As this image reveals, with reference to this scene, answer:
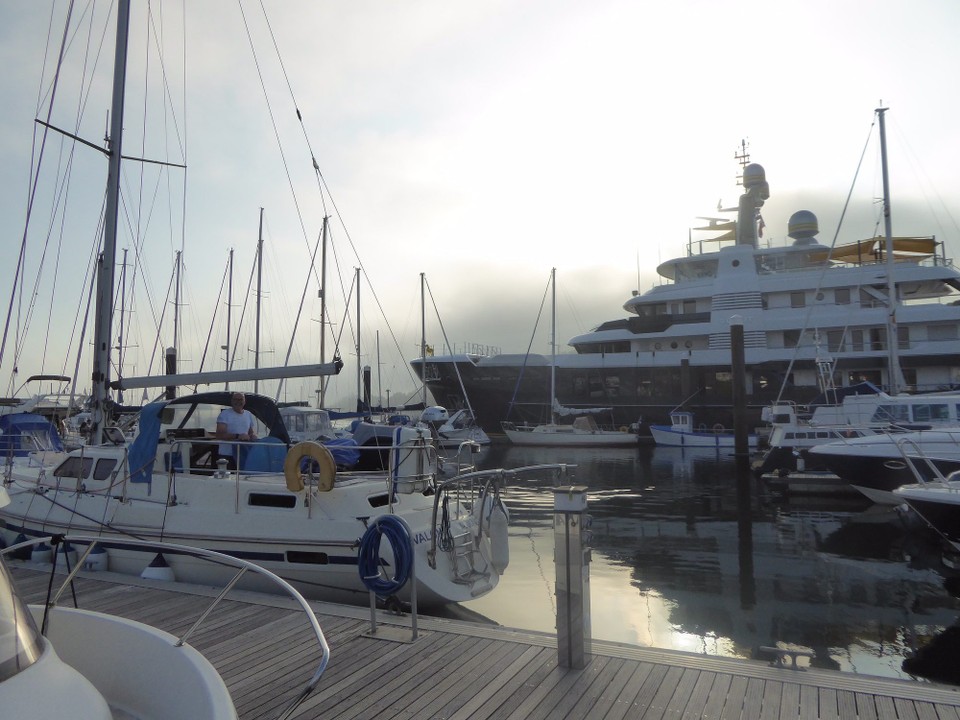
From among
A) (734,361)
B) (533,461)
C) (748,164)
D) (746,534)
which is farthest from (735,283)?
(746,534)

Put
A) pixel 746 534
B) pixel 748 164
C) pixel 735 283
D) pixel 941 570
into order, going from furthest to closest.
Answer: pixel 748 164 → pixel 735 283 → pixel 746 534 → pixel 941 570

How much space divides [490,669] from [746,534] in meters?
11.3

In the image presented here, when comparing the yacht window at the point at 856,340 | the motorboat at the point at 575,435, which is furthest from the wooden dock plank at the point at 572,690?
the yacht window at the point at 856,340

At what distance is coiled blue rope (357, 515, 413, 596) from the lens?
5664mm

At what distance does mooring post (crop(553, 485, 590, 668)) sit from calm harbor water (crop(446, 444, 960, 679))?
368 cm

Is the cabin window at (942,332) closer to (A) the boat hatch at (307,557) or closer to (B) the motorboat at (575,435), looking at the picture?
(B) the motorboat at (575,435)

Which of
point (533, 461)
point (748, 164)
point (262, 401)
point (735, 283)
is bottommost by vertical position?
point (533, 461)

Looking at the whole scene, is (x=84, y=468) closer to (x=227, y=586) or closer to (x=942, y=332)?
(x=227, y=586)

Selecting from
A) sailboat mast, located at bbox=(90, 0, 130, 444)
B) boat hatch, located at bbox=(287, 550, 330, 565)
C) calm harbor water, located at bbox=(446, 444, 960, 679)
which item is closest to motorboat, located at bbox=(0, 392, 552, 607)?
boat hatch, located at bbox=(287, 550, 330, 565)

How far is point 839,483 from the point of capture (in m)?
Answer: 19.7

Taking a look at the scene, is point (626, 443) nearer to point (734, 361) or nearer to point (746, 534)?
point (734, 361)

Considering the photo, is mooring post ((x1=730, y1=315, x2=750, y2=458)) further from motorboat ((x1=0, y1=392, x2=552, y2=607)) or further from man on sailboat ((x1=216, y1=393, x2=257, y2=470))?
man on sailboat ((x1=216, y1=393, x2=257, y2=470))

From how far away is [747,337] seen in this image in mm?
39500

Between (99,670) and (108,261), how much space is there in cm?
936
